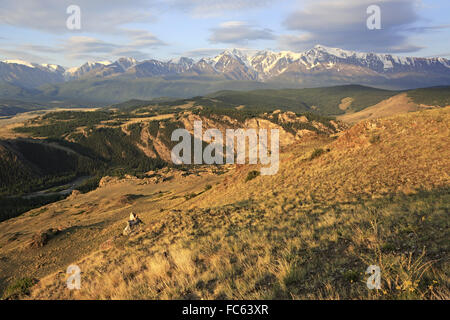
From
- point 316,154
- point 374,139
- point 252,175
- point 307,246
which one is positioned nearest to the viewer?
point 307,246

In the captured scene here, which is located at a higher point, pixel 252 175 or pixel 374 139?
pixel 374 139

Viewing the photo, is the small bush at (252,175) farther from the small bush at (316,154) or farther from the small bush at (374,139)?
the small bush at (374,139)

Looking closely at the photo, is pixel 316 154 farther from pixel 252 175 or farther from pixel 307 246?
pixel 307 246

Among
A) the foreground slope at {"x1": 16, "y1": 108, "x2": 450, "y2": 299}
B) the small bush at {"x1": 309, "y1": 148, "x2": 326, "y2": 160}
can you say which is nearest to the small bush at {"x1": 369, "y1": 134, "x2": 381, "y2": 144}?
the small bush at {"x1": 309, "y1": 148, "x2": 326, "y2": 160}

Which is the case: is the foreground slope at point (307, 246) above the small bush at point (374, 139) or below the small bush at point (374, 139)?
below

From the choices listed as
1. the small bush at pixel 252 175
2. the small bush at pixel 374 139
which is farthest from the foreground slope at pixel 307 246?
the small bush at pixel 252 175

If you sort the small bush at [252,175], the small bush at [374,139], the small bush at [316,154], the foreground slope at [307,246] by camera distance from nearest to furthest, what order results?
1. the foreground slope at [307,246]
2. the small bush at [374,139]
3. the small bush at [316,154]
4. the small bush at [252,175]

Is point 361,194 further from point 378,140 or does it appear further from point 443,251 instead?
point 378,140

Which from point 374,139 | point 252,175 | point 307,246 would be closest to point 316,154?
point 374,139
